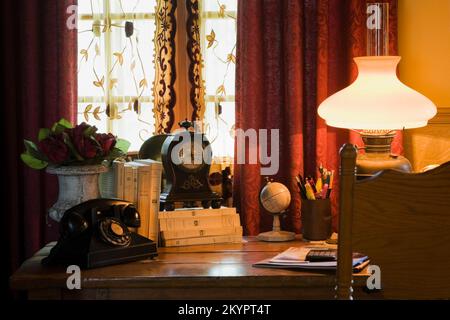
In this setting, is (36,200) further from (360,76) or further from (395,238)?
(395,238)

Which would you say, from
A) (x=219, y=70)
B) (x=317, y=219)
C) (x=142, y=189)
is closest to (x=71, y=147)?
(x=142, y=189)

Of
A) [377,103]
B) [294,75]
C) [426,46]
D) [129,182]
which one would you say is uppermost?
[426,46]

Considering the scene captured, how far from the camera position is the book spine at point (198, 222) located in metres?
2.19

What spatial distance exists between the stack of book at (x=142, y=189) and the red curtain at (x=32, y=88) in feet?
2.19

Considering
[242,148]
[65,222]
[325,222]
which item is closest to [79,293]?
[65,222]

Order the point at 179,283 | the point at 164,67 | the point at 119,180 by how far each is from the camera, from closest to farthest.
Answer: the point at 179,283
the point at 119,180
the point at 164,67

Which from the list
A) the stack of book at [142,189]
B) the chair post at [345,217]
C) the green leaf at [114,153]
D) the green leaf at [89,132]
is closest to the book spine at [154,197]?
the stack of book at [142,189]

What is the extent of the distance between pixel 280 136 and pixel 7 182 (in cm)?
106

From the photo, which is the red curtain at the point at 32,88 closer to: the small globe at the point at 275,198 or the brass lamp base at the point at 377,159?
the small globe at the point at 275,198

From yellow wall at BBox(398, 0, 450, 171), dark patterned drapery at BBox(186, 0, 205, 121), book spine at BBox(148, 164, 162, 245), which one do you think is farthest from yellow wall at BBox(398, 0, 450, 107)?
book spine at BBox(148, 164, 162, 245)

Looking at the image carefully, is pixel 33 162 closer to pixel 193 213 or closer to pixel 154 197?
pixel 154 197

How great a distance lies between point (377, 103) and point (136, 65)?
1.00 metres

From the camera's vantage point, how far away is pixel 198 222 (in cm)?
222

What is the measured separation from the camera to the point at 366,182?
123 centimetres
